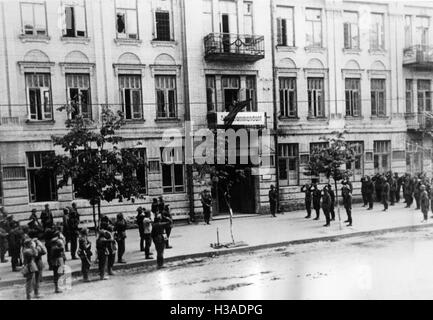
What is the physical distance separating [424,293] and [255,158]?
12.9 m

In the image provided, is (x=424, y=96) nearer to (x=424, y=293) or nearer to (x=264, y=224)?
(x=264, y=224)

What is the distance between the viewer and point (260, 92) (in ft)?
68.3

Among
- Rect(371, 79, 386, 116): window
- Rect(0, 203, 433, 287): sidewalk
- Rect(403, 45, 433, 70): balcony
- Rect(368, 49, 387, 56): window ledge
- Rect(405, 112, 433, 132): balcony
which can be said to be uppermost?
Rect(368, 49, 387, 56): window ledge

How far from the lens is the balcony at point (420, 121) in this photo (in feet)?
73.8

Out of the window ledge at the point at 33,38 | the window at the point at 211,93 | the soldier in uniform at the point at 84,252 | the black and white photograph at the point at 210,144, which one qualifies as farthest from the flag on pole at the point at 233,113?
the soldier in uniform at the point at 84,252

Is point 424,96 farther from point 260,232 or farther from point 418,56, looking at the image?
point 260,232

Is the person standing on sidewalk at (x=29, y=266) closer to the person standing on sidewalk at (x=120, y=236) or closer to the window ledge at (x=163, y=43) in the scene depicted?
the person standing on sidewalk at (x=120, y=236)

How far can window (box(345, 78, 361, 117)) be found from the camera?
73.5ft

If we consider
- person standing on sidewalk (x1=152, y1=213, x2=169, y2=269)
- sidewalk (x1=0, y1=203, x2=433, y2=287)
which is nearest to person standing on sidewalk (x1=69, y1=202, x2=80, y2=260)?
sidewalk (x1=0, y1=203, x2=433, y2=287)

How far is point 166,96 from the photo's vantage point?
1959 cm

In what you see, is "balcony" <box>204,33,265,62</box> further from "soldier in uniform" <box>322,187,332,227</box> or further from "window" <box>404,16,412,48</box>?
"window" <box>404,16,412,48</box>

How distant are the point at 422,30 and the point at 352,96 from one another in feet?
17.6

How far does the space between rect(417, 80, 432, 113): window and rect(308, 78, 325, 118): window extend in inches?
236
